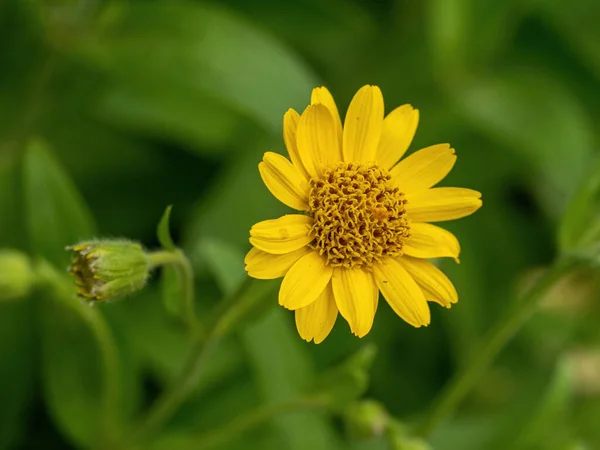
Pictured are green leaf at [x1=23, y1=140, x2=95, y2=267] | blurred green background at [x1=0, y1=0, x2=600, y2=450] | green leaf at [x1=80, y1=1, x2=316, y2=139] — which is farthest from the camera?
green leaf at [x1=80, y1=1, x2=316, y2=139]

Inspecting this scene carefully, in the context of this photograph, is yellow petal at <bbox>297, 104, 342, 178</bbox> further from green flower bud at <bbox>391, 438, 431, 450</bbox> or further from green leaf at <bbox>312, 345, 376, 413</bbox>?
green flower bud at <bbox>391, 438, 431, 450</bbox>

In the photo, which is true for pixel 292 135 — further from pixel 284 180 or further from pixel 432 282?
pixel 432 282

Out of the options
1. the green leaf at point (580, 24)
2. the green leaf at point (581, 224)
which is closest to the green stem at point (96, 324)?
the green leaf at point (581, 224)

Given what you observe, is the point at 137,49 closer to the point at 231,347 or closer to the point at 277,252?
the point at 231,347

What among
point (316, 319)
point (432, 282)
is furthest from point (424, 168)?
point (316, 319)

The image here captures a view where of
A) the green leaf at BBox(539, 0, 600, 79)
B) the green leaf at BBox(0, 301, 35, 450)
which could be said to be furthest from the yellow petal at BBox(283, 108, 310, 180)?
the green leaf at BBox(539, 0, 600, 79)

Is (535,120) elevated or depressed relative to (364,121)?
elevated
